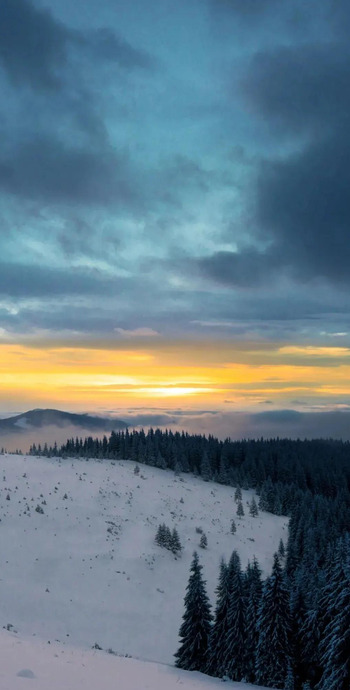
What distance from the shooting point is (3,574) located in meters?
37.3

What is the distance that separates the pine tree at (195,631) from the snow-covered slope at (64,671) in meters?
15.6

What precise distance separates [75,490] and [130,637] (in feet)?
90.9

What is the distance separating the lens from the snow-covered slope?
11.0m

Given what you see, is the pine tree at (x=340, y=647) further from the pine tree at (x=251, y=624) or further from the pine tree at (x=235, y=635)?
the pine tree at (x=235, y=635)

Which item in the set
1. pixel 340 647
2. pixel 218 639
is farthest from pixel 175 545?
pixel 340 647

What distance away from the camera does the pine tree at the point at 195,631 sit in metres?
30.8

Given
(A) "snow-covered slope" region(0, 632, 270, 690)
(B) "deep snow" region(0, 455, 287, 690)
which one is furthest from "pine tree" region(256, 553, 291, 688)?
(A) "snow-covered slope" region(0, 632, 270, 690)

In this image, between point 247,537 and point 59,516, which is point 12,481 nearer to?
point 59,516

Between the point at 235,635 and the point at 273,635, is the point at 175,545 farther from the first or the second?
the point at 273,635

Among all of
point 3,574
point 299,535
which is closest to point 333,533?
point 299,535

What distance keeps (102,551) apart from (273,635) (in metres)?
26.0

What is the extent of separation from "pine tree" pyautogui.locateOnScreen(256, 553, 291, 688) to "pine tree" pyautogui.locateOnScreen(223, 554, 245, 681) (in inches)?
70.4

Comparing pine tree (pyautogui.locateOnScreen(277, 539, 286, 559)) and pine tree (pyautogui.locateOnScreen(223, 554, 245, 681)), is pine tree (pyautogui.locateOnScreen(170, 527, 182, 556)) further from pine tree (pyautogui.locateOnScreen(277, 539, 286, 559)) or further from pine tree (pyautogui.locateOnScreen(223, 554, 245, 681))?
pine tree (pyautogui.locateOnScreen(223, 554, 245, 681))

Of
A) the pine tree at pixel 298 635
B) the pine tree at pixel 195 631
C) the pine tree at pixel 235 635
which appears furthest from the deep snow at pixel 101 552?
the pine tree at pixel 298 635
